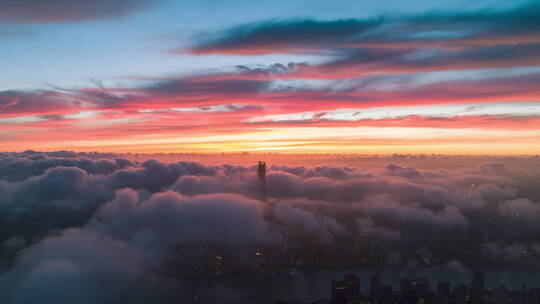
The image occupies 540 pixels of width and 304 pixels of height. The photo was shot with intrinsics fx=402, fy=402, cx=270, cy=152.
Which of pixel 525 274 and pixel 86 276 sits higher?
pixel 86 276

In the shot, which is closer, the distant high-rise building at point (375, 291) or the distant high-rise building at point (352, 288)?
the distant high-rise building at point (352, 288)

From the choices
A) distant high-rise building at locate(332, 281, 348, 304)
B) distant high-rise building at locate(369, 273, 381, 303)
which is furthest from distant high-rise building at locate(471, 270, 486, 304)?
distant high-rise building at locate(332, 281, 348, 304)

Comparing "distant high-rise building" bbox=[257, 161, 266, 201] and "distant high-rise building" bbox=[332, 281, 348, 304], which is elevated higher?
"distant high-rise building" bbox=[257, 161, 266, 201]

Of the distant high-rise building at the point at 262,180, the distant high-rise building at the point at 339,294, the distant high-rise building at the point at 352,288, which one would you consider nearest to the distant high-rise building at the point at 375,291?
the distant high-rise building at the point at 352,288

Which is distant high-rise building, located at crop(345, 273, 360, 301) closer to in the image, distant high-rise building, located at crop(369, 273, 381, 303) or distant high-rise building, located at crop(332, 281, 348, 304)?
distant high-rise building, located at crop(332, 281, 348, 304)

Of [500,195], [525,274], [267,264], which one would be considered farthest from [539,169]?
[267,264]

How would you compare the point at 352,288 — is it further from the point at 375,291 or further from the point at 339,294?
the point at 375,291

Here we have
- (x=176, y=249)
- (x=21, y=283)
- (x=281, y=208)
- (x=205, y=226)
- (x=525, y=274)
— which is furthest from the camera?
(x=281, y=208)

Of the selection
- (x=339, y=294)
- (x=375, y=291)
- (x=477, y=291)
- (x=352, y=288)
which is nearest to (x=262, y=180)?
(x=375, y=291)

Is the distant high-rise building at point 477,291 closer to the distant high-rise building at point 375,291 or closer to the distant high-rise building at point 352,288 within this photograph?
the distant high-rise building at point 375,291

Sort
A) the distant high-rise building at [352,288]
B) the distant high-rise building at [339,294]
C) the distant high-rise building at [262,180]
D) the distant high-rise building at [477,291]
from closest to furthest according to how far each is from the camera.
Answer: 1. the distant high-rise building at [477,291]
2. the distant high-rise building at [339,294]
3. the distant high-rise building at [352,288]
4. the distant high-rise building at [262,180]

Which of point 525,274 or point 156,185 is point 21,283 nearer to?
point 525,274
